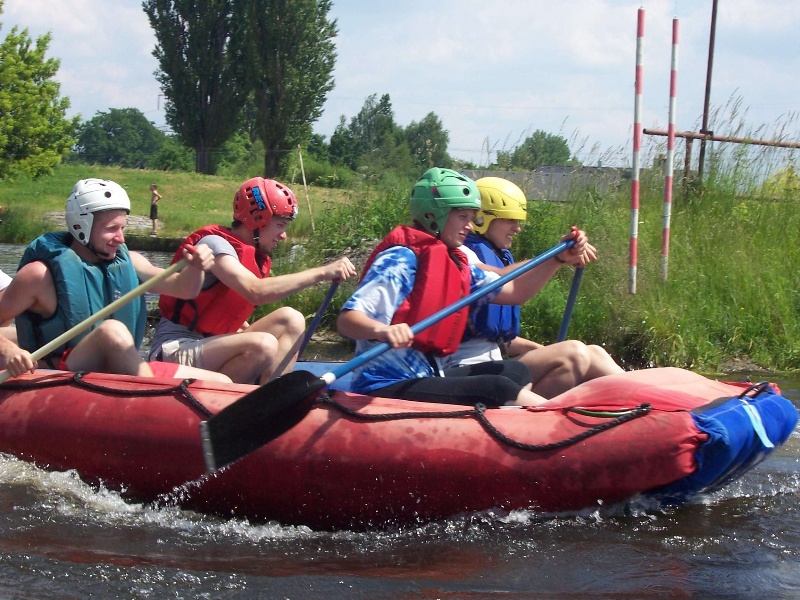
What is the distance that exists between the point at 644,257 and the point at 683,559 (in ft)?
16.2

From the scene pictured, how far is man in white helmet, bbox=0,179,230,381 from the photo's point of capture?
176 inches

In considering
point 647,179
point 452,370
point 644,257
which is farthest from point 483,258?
point 647,179

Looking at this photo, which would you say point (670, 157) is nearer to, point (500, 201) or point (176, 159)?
point (500, 201)

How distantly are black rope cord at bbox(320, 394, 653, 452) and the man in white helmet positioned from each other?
3.06 ft

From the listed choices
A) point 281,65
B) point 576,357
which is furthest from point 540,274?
point 281,65

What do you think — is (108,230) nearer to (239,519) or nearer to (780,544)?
(239,519)

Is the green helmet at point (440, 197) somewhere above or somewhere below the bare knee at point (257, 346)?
above

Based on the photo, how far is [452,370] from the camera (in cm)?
447

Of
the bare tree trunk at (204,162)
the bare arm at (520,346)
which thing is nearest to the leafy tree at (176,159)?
the bare tree trunk at (204,162)

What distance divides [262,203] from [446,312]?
3.88 ft

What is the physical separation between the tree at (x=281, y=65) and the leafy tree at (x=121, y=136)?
5773cm

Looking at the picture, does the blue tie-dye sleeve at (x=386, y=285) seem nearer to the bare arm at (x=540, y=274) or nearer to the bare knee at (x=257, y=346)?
the bare arm at (x=540, y=274)

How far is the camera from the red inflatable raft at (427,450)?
3893 millimetres

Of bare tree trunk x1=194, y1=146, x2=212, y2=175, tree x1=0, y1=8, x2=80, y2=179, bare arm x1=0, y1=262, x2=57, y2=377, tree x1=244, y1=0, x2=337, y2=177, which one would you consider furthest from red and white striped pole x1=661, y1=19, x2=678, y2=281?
bare tree trunk x1=194, y1=146, x2=212, y2=175
